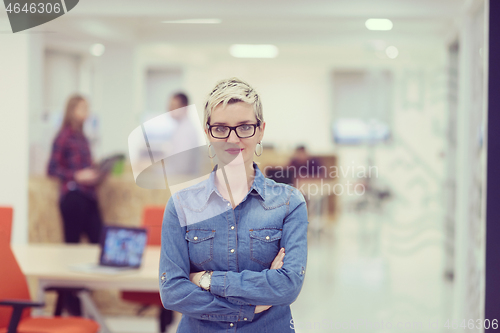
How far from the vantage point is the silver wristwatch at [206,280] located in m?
1.40

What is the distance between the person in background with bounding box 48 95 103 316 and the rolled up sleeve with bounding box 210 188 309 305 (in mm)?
2825

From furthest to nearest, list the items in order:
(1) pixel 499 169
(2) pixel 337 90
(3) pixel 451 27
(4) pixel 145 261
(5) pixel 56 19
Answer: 1. (2) pixel 337 90
2. (3) pixel 451 27
3. (4) pixel 145 261
4. (5) pixel 56 19
5. (1) pixel 499 169

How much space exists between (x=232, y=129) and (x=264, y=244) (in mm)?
346

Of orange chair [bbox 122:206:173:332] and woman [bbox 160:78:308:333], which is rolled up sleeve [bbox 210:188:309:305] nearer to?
woman [bbox 160:78:308:333]

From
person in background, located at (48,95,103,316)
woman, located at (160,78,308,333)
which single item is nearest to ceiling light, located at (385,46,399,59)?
person in background, located at (48,95,103,316)

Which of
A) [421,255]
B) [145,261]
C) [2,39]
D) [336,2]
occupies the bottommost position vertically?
[421,255]

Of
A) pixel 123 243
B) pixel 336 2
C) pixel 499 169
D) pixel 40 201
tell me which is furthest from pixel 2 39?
pixel 499 169

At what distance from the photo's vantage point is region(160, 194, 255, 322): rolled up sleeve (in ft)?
4.56

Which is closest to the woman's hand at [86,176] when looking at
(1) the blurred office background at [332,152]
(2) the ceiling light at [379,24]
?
(1) the blurred office background at [332,152]

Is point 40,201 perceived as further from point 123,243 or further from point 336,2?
point 336,2

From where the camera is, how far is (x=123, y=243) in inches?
105

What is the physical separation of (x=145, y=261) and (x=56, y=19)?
1390 mm

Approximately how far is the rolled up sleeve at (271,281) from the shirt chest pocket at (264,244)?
0.12ft

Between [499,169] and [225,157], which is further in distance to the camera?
[499,169]
